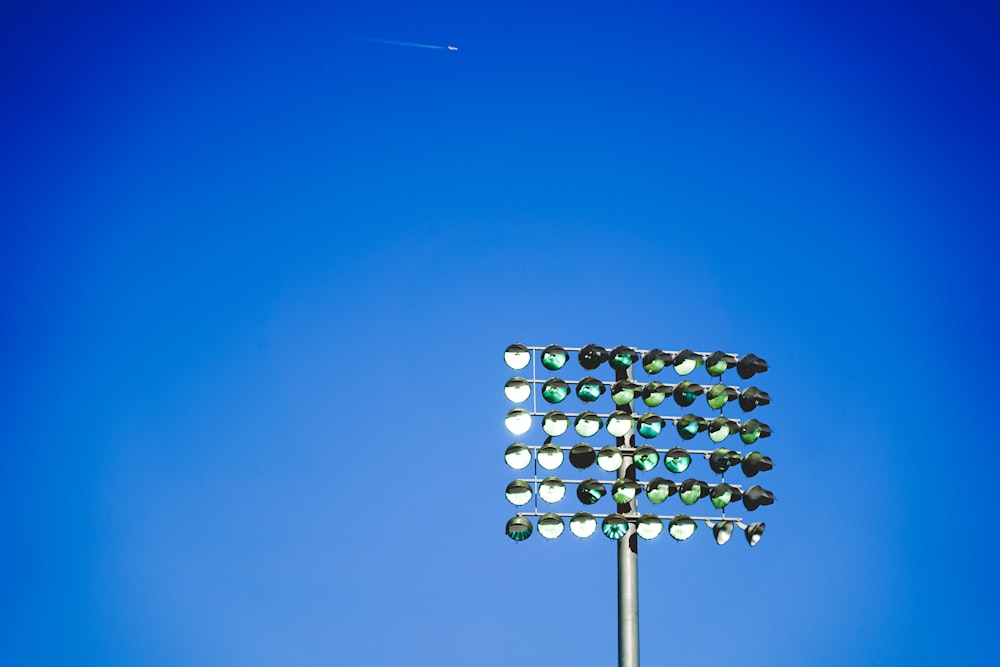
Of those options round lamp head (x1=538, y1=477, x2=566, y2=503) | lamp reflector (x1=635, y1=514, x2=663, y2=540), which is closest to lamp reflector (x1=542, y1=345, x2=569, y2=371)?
round lamp head (x1=538, y1=477, x2=566, y2=503)

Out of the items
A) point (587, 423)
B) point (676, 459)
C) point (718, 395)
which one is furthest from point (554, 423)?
point (718, 395)

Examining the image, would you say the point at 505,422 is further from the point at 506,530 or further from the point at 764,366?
the point at 764,366

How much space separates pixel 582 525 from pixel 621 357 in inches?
90.5

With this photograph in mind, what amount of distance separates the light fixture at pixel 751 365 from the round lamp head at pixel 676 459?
1.63m

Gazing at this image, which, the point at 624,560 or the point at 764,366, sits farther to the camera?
the point at 764,366

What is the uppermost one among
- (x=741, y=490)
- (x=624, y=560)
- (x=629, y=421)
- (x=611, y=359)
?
(x=611, y=359)

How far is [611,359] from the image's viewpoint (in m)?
12.1

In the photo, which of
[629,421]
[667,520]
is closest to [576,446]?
[629,421]

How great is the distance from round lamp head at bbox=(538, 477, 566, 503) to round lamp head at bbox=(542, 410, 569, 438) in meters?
0.60

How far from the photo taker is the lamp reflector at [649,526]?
37.2ft

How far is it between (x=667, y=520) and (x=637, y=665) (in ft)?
5.93

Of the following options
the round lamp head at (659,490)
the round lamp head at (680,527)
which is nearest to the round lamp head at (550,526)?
the round lamp head at (659,490)

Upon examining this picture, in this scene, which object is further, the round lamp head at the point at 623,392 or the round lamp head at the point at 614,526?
the round lamp head at the point at 623,392

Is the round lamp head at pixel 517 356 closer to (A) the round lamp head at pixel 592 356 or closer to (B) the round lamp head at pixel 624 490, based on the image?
(A) the round lamp head at pixel 592 356
